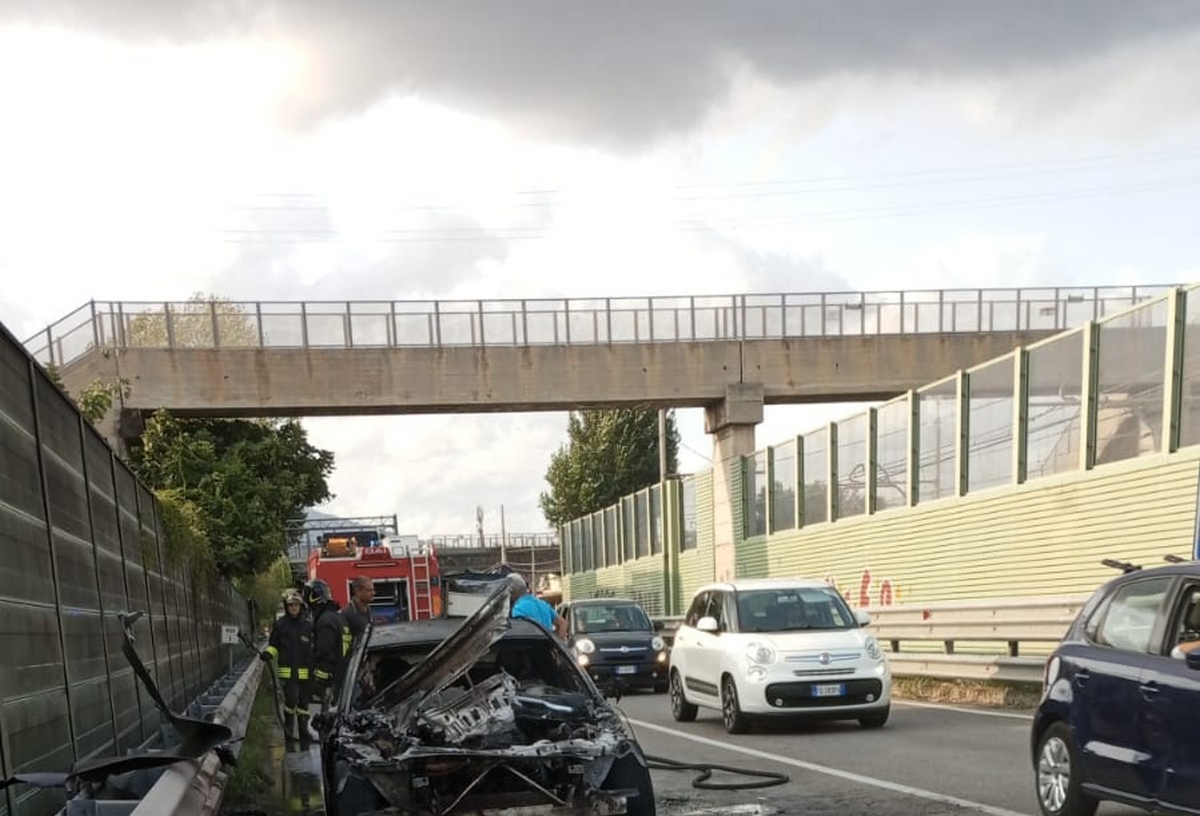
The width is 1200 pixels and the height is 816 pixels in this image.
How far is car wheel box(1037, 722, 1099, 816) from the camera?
6691 millimetres

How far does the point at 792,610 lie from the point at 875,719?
4.91 feet

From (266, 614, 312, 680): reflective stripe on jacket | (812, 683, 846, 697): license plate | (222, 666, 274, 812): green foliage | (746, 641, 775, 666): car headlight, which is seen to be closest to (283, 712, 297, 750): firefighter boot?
(222, 666, 274, 812): green foliage

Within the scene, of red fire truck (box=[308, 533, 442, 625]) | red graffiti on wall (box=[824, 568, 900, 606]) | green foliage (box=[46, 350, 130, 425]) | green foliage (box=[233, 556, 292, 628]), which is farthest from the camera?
green foliage (box=[233, 556, 292, 628])

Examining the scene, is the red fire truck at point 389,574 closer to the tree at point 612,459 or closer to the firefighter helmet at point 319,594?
the firefighter helmet at point 319,594

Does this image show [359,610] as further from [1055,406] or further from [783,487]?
[783,487]

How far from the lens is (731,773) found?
31.9ft

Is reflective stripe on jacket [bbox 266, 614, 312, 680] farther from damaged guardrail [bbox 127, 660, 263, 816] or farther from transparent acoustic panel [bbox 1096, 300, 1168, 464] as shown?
transparent acoustic panel [bbox 1096, 300, 1168, 464]

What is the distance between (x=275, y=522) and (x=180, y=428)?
368 cm

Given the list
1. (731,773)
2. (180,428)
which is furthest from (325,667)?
(180,428)

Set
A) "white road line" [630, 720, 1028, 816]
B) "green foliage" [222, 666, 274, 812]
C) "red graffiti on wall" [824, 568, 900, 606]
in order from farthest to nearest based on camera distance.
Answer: "red graffiti on wall" [824, 568, 900, 606], "green foliage" [222, 666, 274, 812], "white road line" [630, 720, 1028, 816]

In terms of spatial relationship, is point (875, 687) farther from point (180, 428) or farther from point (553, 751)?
point (180, 428)

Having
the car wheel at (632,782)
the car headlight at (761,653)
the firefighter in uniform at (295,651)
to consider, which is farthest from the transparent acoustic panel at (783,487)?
the car wheel at (632,782)

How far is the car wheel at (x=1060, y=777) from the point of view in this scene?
22.0ft

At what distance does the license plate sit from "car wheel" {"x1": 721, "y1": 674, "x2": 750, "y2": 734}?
837 mm
